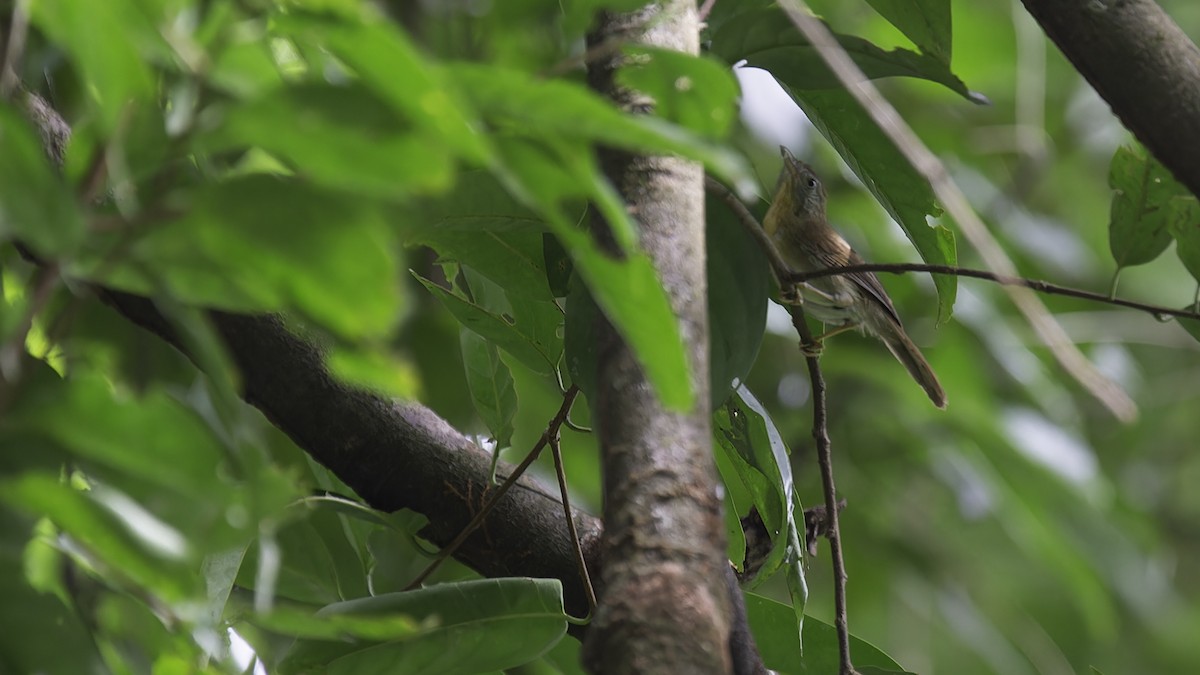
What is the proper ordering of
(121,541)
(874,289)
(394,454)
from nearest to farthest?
(121,541) < (394,454) < (874,289)

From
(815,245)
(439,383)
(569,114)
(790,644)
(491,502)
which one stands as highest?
(569,114)

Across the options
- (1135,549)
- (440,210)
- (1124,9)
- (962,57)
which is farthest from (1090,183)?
(440,210)

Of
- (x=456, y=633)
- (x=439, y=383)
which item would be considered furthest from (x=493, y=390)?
(x=439, y=383)

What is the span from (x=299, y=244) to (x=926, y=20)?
0.96 metres

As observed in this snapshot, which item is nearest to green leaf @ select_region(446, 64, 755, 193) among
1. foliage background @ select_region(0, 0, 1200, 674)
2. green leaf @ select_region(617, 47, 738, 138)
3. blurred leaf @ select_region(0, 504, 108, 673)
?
foliage background @ select_region(0, 0, 1200, 674)

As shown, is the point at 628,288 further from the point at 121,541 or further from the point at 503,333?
the point at 503,333

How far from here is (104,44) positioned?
0.50 m

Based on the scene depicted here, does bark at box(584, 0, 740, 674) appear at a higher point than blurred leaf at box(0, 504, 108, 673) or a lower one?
higher

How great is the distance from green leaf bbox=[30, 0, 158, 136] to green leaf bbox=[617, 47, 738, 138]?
0.30m

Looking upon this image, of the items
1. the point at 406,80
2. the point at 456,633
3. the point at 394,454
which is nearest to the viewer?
the point at 406,80

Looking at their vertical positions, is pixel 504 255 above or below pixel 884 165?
below

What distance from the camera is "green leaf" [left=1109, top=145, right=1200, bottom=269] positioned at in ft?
4.16

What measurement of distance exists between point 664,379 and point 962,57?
3410 millimetres

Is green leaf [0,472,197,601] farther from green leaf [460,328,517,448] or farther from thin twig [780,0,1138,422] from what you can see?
green leaf [460,328,517,448]
